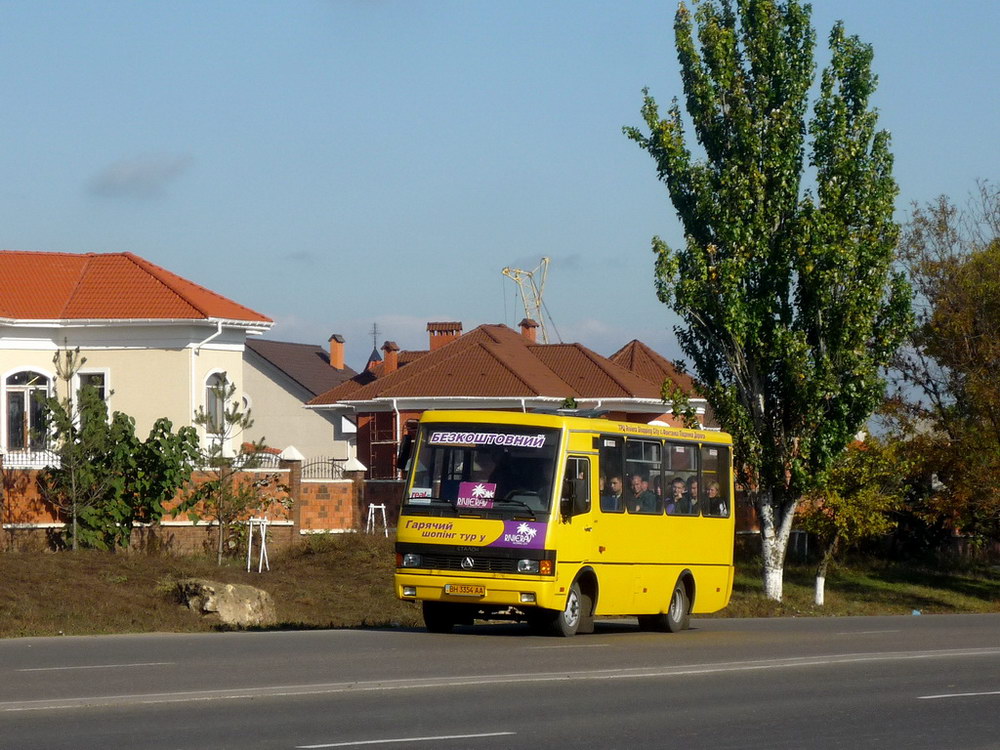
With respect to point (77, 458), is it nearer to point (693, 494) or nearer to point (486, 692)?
point (693, 494)

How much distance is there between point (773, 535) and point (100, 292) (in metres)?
17.7

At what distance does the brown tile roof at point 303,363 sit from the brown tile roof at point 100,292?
3801 cm

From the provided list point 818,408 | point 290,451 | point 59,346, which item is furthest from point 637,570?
point 59,346

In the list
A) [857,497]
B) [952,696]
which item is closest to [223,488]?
[857,497]

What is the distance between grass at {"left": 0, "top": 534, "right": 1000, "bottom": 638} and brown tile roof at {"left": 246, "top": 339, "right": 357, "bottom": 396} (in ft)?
147

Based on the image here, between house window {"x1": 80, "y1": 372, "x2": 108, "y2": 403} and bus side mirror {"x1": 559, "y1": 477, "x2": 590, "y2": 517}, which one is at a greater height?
house window {"x1": 80, "y1": 372, "x2": 108, "y2": 403}

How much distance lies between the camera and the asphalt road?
1060 centimetres

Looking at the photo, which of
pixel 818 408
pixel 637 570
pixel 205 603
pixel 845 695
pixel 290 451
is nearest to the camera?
→ pixel 845 695

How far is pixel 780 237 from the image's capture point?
121ft

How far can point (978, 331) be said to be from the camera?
1896 inches

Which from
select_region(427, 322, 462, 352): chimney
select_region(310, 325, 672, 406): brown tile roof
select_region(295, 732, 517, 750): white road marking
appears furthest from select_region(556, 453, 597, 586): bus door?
select_region(427, 322, 462, 352): chimney

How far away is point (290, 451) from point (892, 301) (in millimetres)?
14605

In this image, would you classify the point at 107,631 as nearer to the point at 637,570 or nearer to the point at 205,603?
the point at 205,603

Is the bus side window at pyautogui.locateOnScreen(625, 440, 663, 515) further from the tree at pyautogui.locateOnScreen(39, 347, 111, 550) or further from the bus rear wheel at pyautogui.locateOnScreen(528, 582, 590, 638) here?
the tree at pyautogui.locateOnScreen(39, 347, 111, 550)
